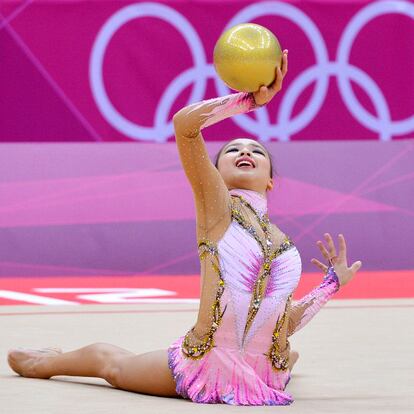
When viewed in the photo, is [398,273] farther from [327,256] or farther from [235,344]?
[235,344]

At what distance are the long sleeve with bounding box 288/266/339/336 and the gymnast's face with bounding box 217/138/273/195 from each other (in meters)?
0.43

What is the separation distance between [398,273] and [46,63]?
298 cm

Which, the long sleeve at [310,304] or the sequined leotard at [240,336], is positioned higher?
the long sleeve at [310,304]

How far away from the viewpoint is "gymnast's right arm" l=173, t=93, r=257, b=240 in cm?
345

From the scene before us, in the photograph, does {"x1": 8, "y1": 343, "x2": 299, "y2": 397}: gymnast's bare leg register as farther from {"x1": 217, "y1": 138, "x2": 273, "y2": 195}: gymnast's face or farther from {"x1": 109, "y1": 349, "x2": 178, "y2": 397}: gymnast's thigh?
{"x1": 217, "y1": 138, "x2": 273, "y2": 195}: gymnast's face

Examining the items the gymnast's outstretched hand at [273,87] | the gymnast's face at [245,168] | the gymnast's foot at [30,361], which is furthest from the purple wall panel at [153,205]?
the gymnast's outstretched hand at [273,87]

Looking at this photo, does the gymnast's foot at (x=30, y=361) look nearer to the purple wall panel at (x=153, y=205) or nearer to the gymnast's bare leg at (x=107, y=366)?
the gymnast's bare leg at (x=107, y=366)

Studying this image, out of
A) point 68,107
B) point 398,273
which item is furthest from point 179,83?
point 398,273

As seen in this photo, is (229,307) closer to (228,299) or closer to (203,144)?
(228,299)

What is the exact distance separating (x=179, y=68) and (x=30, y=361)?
14.8ft

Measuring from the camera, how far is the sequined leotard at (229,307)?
3.59 metres

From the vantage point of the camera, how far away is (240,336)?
3.63 m

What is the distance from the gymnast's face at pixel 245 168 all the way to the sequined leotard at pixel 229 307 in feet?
0.50

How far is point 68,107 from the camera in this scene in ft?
26.9
